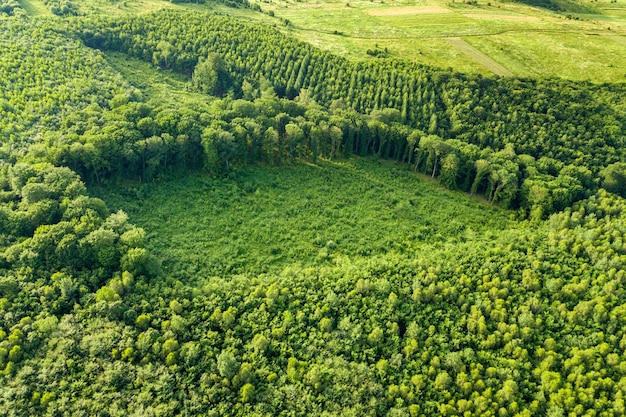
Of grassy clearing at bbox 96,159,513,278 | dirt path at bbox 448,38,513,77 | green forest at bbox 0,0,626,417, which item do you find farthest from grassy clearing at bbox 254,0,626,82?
grassy clearing at bbox 96,159,513,278

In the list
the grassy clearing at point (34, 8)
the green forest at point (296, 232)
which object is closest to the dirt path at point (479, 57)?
the green forest at point (296, 232)

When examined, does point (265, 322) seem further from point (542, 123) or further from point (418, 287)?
point (542, 123)

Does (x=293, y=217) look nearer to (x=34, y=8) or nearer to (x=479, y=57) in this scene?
(x=479, y=57)

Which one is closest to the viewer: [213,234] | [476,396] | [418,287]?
[476,396]

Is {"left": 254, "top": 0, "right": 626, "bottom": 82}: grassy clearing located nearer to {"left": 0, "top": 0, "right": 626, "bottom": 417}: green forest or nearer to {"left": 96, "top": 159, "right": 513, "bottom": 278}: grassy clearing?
{"left": 0, "top": 0, "right": 626, "bottom": 417}: green forest

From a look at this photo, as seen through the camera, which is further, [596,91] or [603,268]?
[596,91]

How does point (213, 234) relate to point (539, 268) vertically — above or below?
below

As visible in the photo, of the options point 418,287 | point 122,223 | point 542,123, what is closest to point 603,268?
point 418,287
